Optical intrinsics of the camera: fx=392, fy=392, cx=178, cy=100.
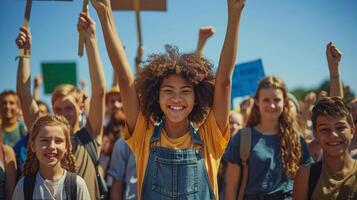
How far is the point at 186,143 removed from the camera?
2648 millimetres

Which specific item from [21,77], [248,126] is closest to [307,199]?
[248,126]

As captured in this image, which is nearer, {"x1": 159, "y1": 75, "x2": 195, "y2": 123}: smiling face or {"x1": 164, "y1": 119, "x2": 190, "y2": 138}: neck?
{"x1": 159, "y1": 75, "x2": 195, "y2": 123}: smiling face

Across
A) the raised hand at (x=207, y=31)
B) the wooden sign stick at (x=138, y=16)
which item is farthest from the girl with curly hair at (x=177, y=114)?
the wooden sign stick at (x=138, y=16)

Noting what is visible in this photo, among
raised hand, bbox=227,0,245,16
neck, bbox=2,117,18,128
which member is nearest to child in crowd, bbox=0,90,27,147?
neck, bbox=2,117,18,128

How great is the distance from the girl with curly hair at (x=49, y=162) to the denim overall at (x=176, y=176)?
665mm

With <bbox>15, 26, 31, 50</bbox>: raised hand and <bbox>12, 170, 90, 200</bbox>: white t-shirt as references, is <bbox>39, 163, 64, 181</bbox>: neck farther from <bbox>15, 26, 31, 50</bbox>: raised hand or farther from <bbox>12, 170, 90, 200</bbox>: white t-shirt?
<bbox>15, 26, 31, 50</bbox>: raised hand

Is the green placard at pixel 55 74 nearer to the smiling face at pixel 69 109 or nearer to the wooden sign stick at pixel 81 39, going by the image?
the smiling face at pixel 69 109

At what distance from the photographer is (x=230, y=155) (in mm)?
3688

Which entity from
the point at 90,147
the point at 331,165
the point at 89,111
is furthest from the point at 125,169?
the point at 331,165

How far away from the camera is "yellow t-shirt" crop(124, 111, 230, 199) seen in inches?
103

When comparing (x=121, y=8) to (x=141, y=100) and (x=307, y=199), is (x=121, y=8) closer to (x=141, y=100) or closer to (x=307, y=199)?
(x=141, y=100)

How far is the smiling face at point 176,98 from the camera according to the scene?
8.59 ft

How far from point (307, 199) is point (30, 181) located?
2073 millimetres

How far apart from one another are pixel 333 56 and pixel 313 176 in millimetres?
1188
